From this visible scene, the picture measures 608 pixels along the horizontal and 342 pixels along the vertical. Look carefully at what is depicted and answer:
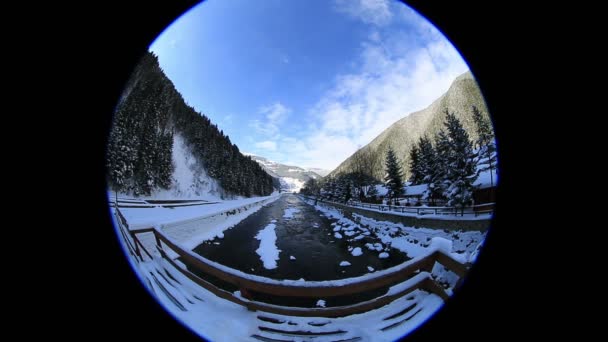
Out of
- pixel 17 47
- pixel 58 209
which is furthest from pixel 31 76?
pixel 58 209

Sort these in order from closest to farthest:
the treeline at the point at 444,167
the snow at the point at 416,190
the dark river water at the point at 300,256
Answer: the treeline at the point at 444,167 → the dark river water at the point at 300,256 → the snow at the point at 416,190

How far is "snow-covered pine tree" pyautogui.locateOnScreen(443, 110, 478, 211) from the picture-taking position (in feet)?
33.6

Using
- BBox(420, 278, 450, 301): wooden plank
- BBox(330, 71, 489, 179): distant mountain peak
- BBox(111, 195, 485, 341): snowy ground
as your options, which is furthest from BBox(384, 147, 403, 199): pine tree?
BBox(111, 195, 485, 341): snowy ground

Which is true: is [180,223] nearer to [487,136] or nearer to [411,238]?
[487,136]

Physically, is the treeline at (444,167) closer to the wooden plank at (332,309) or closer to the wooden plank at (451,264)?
the wooden plank at (451,264)

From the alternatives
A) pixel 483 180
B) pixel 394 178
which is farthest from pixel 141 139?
pixel 394 178

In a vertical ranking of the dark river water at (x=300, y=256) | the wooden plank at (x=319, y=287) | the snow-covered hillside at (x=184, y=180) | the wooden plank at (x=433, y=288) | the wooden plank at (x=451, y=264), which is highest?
the snow-covered hillside at (x=184, y=180)

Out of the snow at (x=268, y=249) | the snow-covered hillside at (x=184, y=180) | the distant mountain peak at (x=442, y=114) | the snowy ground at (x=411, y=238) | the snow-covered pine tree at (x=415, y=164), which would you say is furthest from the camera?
the snow-covered pine tree at (x=415, y=164)


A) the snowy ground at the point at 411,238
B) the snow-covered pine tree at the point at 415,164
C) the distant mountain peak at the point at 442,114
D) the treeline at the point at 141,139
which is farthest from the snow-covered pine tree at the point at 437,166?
the treeline at the point at 141,139

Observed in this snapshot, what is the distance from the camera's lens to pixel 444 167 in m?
13.9

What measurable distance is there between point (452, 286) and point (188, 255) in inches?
116

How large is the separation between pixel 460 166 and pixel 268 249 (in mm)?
11418

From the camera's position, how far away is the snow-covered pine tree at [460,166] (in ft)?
33.6

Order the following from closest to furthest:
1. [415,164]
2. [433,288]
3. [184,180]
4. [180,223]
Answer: [433,288] < [180,223] < [184,180] < [415,164]
